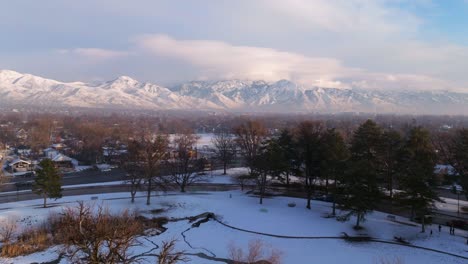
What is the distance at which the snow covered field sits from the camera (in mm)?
23156

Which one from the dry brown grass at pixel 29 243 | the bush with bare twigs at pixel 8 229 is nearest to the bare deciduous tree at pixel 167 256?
the dry brown grass at pixel 29 243

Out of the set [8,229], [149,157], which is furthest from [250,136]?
[8,229]

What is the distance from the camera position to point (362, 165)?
89.9ft

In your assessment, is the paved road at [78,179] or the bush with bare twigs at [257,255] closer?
the bush with bare twigs at [257,255]

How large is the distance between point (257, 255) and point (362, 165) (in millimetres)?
11747

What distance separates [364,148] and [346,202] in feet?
33.3

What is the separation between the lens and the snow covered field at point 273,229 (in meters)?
23.2

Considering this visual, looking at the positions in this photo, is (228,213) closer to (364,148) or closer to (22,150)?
(364,148)

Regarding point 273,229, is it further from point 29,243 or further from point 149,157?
point 29,243

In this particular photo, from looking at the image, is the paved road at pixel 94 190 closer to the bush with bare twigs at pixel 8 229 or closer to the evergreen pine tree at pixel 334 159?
the bush with bare twigs at pixel 8 229

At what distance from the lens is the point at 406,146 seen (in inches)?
1329

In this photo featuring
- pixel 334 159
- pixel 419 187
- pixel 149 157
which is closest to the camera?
pixel 419 187

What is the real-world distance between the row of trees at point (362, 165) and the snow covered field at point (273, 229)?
1.74 metres

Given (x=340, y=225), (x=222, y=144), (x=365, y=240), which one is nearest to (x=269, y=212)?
(x=340, y=225)
